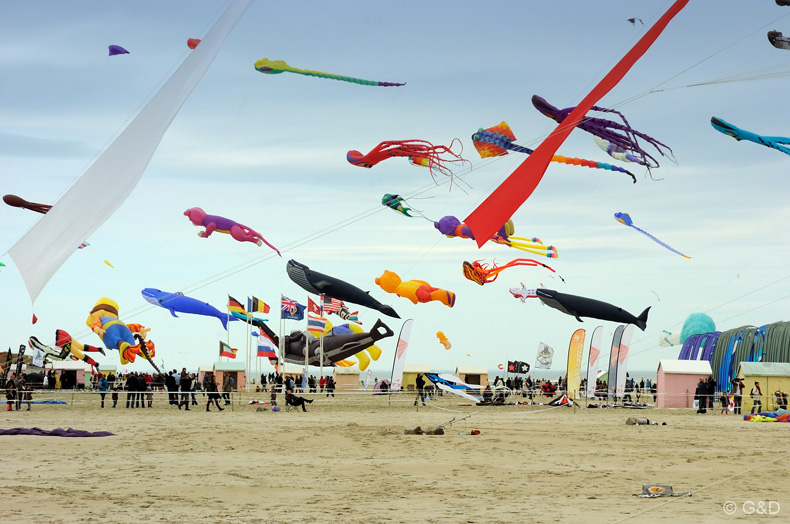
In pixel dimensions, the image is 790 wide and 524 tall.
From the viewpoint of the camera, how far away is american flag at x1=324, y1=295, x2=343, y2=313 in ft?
106

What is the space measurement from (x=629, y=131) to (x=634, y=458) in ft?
22.2

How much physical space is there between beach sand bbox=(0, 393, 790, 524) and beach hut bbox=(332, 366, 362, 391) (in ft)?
Result: 58.8

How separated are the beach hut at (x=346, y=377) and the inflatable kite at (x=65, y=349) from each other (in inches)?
451

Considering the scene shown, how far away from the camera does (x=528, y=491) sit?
1025 centimetres

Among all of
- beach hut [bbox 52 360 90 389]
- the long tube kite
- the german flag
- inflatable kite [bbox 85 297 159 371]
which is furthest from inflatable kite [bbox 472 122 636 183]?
beach hut [bbox 52 360 90 389]

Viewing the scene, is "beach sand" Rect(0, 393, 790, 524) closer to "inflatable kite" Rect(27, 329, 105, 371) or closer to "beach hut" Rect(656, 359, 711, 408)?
"beach hut" Rect(656, 359, 711, 408)

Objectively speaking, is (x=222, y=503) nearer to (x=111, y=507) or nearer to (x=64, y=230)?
(x=111, y=507)

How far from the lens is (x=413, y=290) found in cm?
3322

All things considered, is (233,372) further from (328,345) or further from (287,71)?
(287,71)

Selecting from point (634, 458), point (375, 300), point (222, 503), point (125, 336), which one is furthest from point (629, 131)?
point (125, 336)

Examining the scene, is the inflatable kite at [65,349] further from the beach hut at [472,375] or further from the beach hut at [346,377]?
the beach hut at [472,375]

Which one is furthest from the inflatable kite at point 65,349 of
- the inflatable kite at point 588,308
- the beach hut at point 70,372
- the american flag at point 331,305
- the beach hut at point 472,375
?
the inflatable kite at point 588,308

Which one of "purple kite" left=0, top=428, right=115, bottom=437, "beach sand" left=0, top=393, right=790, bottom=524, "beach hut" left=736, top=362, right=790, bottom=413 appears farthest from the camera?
"beach hut" left=736, top=362, right=790, bottom=413

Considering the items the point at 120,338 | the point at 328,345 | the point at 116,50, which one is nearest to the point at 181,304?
the point at 120,338
